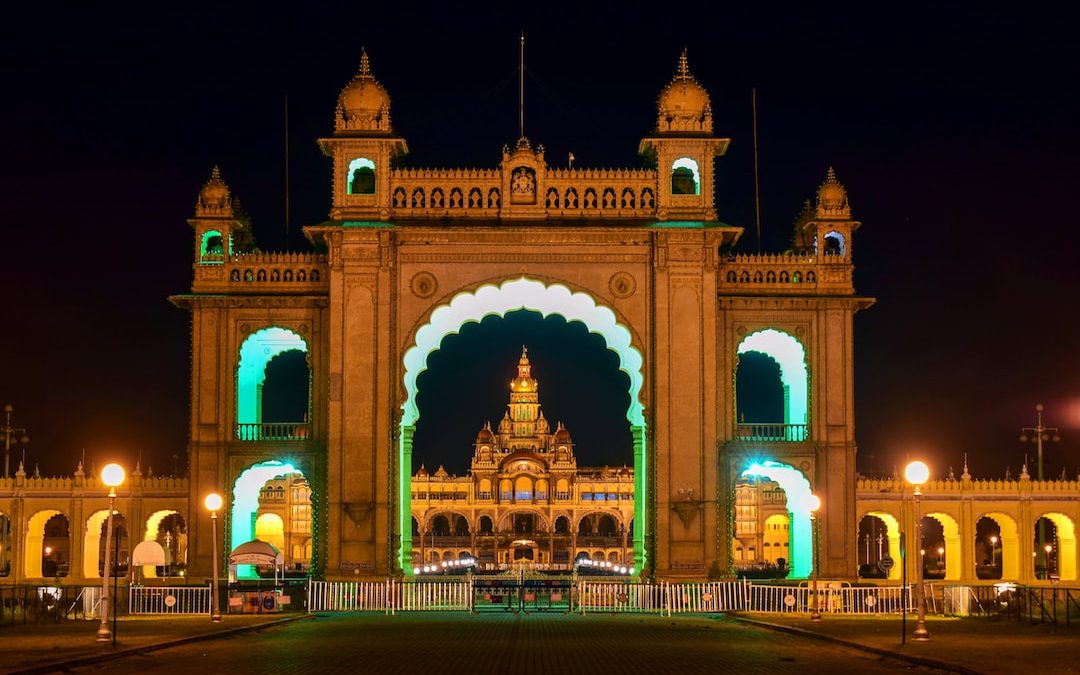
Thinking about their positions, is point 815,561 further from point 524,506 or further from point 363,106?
point 524,506

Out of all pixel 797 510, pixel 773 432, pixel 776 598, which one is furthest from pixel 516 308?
pixel 776 598

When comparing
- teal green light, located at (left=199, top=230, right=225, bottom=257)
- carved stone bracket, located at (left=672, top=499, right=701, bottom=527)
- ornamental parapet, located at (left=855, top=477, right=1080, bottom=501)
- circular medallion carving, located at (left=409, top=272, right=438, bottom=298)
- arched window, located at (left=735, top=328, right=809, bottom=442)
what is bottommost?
carved stone bracket, located at (left=672, top=499, right=701, bottom=527)

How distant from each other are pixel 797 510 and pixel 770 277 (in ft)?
23.0

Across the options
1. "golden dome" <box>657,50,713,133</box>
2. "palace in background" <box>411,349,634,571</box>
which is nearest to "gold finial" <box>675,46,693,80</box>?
"golden dome" <box>657,50,713,133</box>

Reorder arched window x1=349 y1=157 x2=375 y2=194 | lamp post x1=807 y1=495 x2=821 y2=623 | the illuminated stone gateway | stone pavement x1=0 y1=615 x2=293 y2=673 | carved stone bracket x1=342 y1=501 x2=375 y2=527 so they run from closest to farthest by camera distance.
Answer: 1. stone pavement x1=0 y1=615 x2=293 y2=673
2. lamp post x1=807 y1=495 x2=821 y2=623
3. carved stone bracket x1=342 y1=501 x2=375 y2=527
4. the illuminated stone gateway
5. arched window x1=349 y1=157 x2=375 y2=194

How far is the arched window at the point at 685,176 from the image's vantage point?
45.2 m

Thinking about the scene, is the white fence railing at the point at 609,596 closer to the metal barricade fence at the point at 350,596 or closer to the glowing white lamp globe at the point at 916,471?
the metal barricade fence at the point at 350,596

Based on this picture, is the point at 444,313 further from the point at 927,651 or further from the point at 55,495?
the point at 927,651

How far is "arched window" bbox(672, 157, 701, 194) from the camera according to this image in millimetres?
45209

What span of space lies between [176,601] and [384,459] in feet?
23.7

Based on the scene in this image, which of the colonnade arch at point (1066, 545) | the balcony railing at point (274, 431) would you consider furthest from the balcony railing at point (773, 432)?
the balcony railing at point (274, 431)

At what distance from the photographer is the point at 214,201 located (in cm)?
4625

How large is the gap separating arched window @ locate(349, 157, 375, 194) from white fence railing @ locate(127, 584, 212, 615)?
12037 millimetres

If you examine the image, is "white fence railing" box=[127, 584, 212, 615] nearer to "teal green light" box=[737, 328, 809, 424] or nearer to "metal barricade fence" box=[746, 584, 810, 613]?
"metal barricade fence" box=[746, 584, 810, 613]
